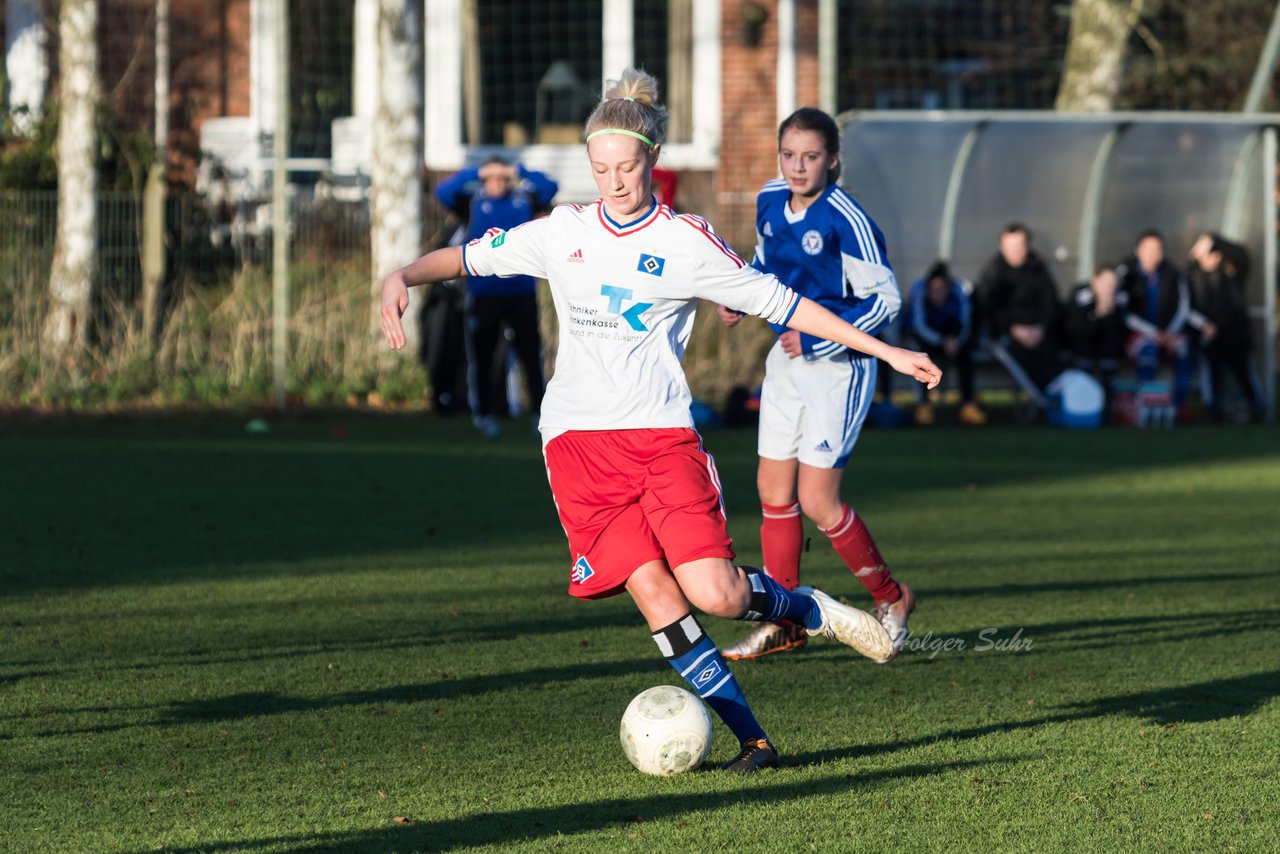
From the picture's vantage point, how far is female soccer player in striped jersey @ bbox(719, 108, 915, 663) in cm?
609

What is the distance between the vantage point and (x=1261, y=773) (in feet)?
15.3

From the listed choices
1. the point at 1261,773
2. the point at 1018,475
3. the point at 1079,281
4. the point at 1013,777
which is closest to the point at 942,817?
the point at 1013,777

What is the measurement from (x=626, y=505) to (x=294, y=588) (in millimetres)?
2987

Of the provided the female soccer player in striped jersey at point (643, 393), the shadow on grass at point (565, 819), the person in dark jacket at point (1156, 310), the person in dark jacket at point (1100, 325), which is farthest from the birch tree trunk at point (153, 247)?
the shadow on grass at point (565, 819)

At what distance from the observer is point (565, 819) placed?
A: 4.21 m

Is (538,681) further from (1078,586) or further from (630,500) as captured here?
(1078,586)

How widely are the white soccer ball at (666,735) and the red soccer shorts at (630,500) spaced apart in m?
0.35

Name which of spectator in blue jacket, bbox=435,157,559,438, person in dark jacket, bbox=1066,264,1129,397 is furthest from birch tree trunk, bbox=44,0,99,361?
person in dark jacket, bbox=1066,264,1129,397

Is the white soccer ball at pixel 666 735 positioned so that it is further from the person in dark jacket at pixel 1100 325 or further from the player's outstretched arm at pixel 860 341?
the person in dark jacket at pixel 1100 325

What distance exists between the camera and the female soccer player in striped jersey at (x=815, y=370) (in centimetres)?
609

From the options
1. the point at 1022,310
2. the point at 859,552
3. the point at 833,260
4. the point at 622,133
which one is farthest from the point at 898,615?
the point at 1022,310

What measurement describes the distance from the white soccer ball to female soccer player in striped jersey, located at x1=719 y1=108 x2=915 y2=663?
4.63 ft

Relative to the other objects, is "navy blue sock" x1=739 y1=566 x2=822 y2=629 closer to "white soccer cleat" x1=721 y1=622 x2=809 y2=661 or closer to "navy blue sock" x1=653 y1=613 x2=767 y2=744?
"navy blue sock" x1=653 y1=613 x2=767 y2=744

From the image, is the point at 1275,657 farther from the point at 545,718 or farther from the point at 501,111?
the point at 501,111
